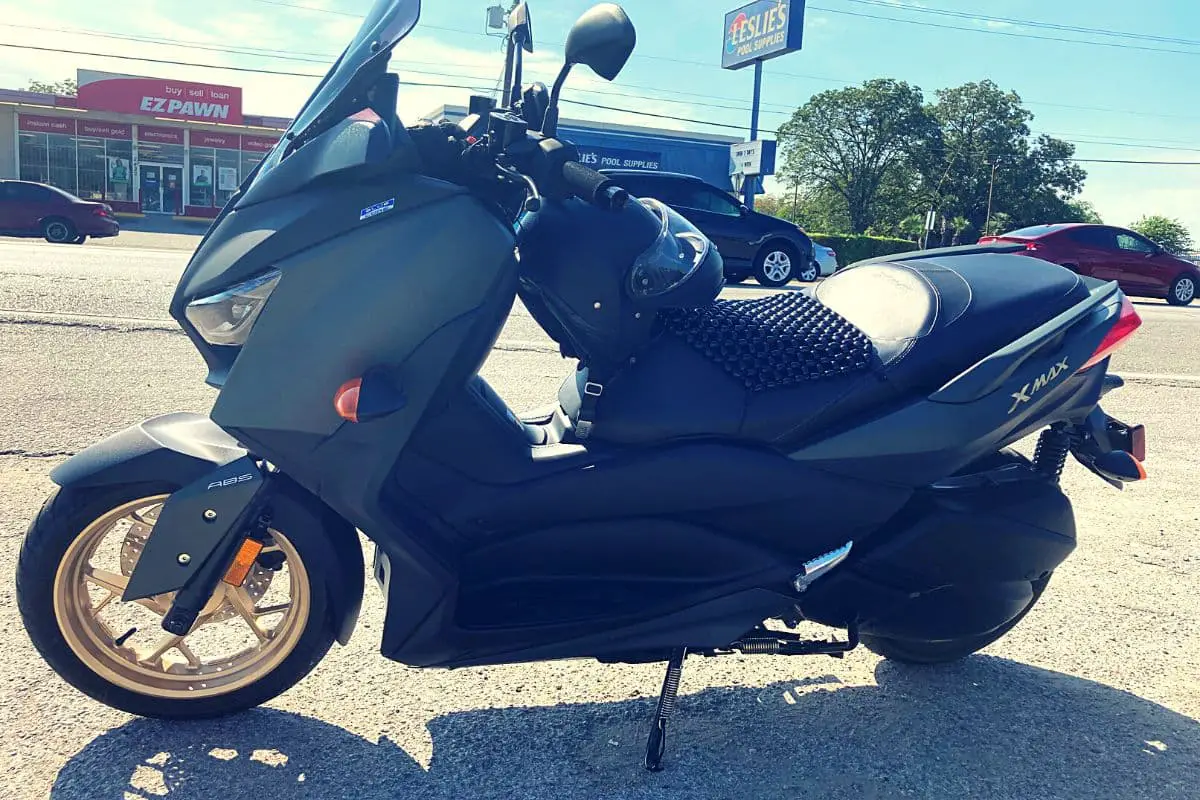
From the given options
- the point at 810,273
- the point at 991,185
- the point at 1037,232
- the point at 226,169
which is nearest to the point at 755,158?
the point at 1037,232

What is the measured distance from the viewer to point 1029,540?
217 cm

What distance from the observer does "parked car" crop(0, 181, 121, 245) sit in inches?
730

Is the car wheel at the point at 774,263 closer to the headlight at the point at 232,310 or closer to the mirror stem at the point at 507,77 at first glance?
the mirror stem at the point at 507,77

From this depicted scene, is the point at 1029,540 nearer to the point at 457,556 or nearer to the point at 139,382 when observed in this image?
the point at 457,556

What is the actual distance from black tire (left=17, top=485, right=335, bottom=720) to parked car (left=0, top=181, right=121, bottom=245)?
19439 mm

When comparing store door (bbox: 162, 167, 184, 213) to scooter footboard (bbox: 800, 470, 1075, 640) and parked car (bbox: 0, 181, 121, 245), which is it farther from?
scooter footboard (bbox: 800, 470, 1075, 640)

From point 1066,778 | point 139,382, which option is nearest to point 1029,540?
point 1066,778

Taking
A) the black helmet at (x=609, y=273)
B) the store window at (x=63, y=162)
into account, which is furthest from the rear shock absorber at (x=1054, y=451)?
the store window at (x=63, y=162)

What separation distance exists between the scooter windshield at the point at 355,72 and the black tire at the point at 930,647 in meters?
1.90

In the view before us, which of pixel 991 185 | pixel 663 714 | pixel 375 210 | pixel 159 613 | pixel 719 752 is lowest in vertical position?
pixel 719 752

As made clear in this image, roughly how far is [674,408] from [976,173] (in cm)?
5922

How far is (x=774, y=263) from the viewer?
14.0 m

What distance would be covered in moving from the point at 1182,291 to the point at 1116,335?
18.2 m

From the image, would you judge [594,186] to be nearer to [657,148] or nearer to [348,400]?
[348,400]
